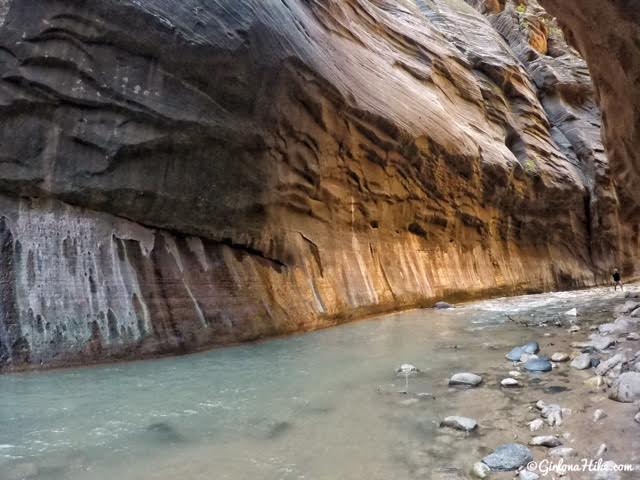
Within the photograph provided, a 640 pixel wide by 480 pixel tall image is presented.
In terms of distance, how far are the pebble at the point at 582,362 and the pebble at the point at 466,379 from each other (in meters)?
0.96

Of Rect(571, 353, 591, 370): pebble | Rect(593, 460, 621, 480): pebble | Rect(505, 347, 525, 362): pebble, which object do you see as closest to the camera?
Rect(593, 460, 621, 480): pebble

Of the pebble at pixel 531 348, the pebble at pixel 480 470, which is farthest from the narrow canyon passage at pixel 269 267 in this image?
the pebble at pixel 531 348

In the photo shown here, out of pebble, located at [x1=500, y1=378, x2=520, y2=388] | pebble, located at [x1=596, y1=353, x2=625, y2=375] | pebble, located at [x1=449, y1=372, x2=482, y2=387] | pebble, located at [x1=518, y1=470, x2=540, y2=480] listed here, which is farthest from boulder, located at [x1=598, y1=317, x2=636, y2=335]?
pebble, located at [x1=518, y1=470, x2=540, y2=480]

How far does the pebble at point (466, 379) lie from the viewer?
4176mm

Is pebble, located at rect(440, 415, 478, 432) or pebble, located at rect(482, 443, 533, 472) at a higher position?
pebble, located at rect(440, 415, 478, 432)

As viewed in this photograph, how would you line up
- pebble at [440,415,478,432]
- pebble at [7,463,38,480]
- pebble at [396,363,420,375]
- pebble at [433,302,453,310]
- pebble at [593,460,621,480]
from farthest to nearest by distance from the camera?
pebble at [433,302,453,310] → pebble at [396,363,420,375] → pebble at [440,415,478,432] → pebble at [7,463,38,480] → pebble at [593,460,621,480]

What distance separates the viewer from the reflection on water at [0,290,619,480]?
9.31 ft

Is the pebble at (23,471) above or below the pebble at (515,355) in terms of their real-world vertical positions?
above

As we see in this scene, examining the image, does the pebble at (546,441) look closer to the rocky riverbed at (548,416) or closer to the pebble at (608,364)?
the rocky riverbed at (548,416)

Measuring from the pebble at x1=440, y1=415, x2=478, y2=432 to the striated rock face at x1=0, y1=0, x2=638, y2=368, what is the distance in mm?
4467

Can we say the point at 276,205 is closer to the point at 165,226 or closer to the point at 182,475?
the point at 165,226

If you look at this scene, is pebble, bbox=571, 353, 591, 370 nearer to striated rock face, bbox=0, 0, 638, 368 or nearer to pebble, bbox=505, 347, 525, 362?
pebble, bbox=505, 347, 525, 362

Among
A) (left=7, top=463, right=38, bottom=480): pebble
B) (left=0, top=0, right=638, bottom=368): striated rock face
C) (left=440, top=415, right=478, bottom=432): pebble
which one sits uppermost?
(left=0, top=0, right=638, bottom=368): striated rock face

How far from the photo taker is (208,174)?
7637mm
